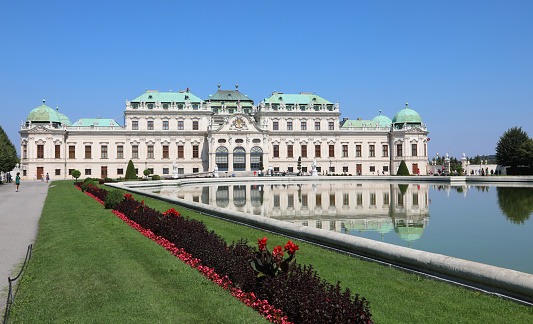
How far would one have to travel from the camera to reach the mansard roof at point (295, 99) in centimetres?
7750

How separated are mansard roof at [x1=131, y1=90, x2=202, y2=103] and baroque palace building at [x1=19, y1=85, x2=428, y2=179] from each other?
18 cm

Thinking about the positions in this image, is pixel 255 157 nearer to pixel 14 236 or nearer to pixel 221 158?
pixel 221 158

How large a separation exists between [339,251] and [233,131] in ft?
207

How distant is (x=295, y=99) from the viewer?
256 feet

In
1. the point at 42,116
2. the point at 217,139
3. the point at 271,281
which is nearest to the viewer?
the point at 271,281

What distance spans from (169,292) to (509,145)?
272 ft

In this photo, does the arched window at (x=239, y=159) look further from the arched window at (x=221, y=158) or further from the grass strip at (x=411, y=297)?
the grass strip at (x=411, y=297)

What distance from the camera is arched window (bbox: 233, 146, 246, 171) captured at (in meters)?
72.8

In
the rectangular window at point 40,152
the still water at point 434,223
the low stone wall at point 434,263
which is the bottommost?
the still water at point 434,223

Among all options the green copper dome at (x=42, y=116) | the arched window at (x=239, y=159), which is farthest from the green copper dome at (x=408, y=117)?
the green copper dome at (x=42, y=116)

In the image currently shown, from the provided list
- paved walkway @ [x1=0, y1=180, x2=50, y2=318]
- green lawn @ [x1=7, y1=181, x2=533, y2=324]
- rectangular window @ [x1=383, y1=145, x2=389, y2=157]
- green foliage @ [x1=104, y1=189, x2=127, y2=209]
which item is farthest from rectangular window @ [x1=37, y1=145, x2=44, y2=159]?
green lawn @ [x1=7, y1=181, x2=533, y2=324]

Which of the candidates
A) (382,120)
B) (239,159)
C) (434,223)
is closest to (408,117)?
(382,120)

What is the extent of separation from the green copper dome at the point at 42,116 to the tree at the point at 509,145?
275ft

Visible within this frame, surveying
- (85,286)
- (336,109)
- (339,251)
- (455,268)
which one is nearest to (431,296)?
(455,268)
